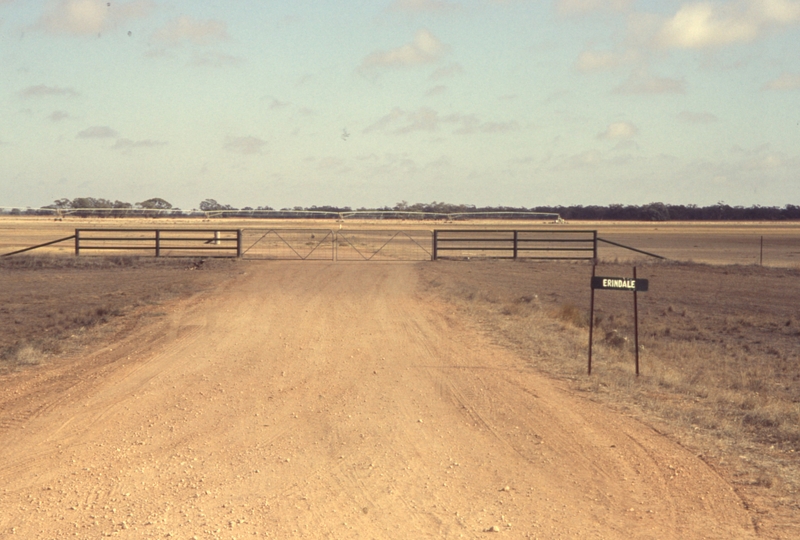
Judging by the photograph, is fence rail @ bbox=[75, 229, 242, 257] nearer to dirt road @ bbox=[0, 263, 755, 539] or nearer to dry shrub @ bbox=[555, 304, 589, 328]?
dry shrub @ bbox=[555, 304, 589, 328]

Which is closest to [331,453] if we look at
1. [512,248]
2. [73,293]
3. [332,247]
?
[73,293]

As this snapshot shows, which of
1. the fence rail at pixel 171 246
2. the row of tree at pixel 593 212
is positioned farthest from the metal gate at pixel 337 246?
the row of tree at pixel 593 212

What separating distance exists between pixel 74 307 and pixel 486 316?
9814 millimetres

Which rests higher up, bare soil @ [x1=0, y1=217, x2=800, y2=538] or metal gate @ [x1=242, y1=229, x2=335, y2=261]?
metal gate @ [x1=242, y1=229, x2=335, y2=261]

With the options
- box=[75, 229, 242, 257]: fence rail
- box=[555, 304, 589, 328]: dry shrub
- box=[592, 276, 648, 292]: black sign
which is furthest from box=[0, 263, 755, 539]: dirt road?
box=[75, 229, 242, 257]: fence rail

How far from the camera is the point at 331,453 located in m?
7.80

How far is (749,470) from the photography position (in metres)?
7.41

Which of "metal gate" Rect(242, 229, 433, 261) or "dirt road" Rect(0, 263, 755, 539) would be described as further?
"metal gate" Rect(242, 229, 433, 261)

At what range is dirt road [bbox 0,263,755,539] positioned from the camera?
20.5 ft

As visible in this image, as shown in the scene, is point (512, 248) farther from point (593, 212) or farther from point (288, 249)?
point (593, 212)

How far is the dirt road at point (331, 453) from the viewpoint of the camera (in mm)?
6246

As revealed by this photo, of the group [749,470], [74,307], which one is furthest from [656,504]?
[74,307]

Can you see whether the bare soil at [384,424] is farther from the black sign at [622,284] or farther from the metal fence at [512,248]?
the metal fence at [512,248]

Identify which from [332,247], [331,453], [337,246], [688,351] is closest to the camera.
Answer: [331,453]
